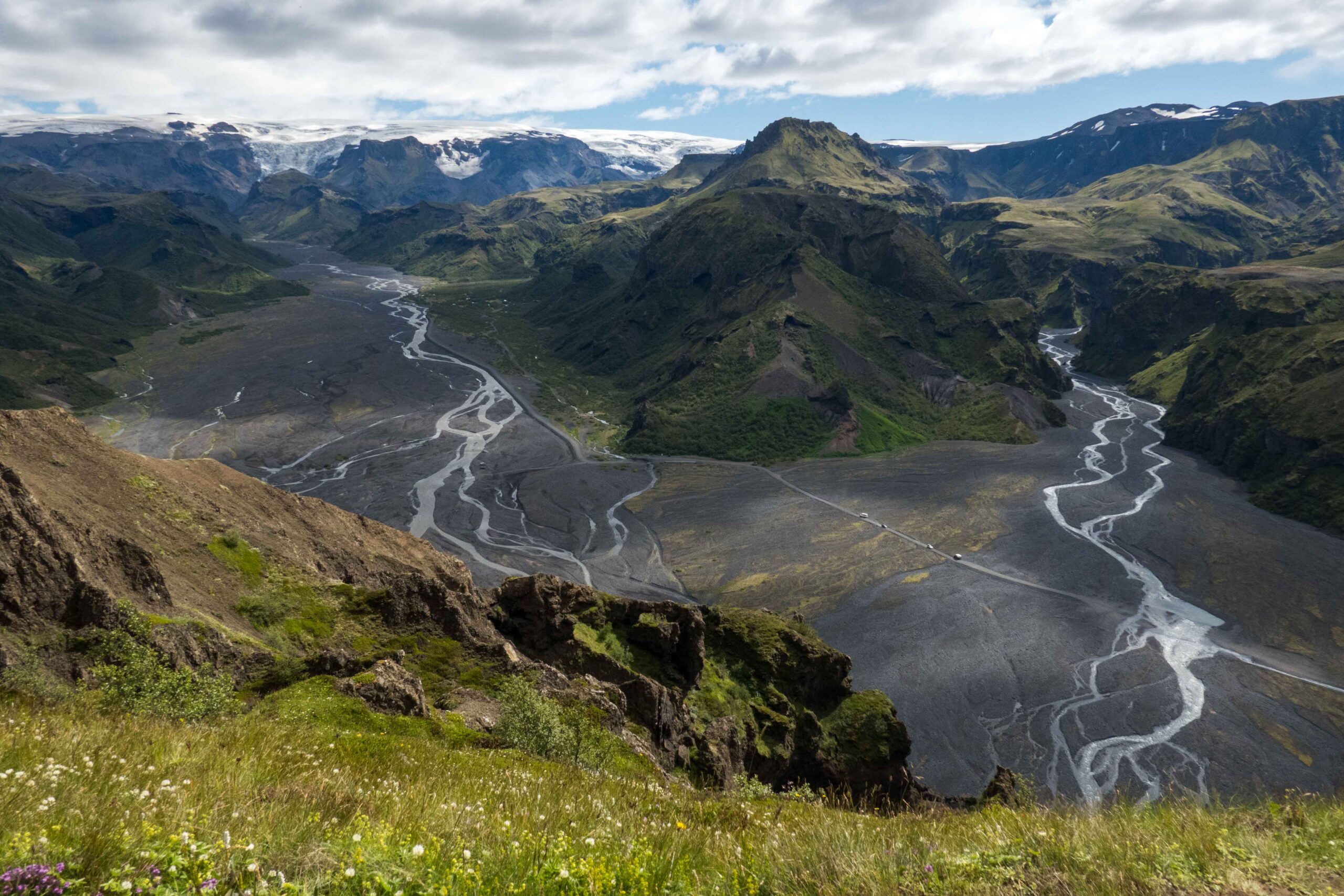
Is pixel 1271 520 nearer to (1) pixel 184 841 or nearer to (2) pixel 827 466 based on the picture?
(2) pixel 827 466

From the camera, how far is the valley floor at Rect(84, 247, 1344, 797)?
64750mm

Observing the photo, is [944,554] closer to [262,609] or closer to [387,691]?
[262,609]

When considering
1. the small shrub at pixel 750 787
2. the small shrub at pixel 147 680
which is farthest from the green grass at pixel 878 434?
the small shrub at pixel 147 680

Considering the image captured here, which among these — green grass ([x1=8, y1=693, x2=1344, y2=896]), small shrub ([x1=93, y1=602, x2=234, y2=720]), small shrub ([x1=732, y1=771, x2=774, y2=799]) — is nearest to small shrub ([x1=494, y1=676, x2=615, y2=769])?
small shrub ([x1=732, y1=771, x2=774, y2=799])

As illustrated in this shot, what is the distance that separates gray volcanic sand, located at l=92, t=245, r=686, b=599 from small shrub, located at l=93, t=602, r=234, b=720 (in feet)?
229

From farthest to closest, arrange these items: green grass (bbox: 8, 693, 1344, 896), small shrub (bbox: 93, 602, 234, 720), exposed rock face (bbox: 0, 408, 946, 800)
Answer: exposed rock face (bbox: 0, 408, 946, 800) < small shrub (bbox: 93, 602, 234, 720) < green grass (bbox: 8, 693, 1344, 896)

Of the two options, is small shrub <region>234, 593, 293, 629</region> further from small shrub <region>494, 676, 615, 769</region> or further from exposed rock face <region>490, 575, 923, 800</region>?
small shrub <region>494, 676, 615, 769</region>

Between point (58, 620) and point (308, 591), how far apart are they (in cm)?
1200

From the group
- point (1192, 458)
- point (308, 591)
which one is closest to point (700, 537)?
point (308, 591)

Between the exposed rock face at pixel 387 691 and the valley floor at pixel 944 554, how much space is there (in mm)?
40403

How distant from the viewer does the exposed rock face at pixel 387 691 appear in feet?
78.8

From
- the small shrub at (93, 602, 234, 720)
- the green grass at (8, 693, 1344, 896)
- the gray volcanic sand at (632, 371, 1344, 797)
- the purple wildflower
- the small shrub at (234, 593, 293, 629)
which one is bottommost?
the gray volcanic sand at (632, 371, 1344, 797)

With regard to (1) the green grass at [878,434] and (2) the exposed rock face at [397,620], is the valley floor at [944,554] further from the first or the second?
(2) the exposed rock face at [397,620]

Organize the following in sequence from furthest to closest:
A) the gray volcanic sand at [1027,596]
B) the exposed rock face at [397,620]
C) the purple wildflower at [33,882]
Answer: the gray volcanic sand at [1027,596] → the exposed rock face at [397,620] → the purple wildflower at [33,882]
